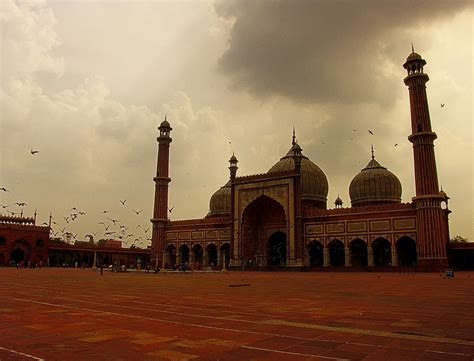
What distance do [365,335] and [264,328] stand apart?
132cm

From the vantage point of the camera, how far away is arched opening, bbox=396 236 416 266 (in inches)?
1468

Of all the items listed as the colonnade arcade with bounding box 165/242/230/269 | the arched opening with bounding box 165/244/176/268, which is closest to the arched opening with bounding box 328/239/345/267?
the colonnade arcade with bounding box 165/242/230/269

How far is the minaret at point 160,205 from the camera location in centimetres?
5066

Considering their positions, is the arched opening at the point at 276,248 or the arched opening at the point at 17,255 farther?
the arched opening at the point at 17,255

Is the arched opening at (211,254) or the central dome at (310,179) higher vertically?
the central dome at (310,179)

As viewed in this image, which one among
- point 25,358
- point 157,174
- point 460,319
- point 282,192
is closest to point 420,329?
point 460,319

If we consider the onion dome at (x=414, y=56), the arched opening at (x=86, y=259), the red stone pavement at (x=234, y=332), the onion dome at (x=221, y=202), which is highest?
the onion dome at (x=414, y=56)

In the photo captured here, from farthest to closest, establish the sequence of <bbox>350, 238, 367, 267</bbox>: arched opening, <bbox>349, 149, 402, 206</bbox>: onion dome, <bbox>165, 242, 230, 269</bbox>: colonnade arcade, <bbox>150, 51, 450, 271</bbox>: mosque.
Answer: <bbox>165, 242, 230, 269</bbox>: colonnade arcade < <bbox>349, 149, 402, 206</bbox>: onion dome < <bbox>350, 238, 367, 267</bbox>: arched opening < <bbox>150, 51, 450, 271</bbox>: mosque

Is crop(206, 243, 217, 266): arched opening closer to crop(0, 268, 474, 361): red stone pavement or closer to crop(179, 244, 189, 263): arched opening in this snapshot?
crop(179, 244, 189, 263): arched opening

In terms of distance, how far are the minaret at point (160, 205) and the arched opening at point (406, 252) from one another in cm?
2674

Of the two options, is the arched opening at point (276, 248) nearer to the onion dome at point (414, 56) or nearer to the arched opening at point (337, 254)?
the arched opening at point (337, 254)

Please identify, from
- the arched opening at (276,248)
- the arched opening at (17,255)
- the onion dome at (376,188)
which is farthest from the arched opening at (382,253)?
the arched opening at (17,255)

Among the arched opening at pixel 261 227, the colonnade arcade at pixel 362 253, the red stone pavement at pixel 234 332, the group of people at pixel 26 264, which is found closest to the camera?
the red stone pavement at pixel 234 332

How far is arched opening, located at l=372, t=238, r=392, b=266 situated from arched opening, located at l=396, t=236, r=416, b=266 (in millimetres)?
935
